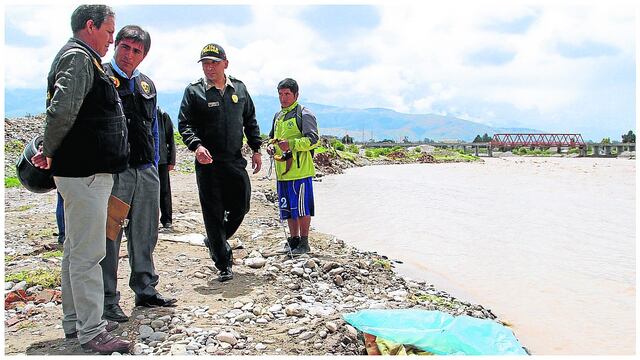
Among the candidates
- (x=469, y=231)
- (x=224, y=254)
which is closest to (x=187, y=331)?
(x=224, y=254)

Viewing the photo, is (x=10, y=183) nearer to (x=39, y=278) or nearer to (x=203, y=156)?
(x=39, y=278)

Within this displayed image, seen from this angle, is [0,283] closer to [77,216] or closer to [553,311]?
[77,216]

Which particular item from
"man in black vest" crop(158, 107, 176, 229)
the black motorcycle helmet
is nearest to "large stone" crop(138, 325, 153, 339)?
the black motorcycle helmet

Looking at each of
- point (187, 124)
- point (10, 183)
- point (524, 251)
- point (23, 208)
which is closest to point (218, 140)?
point (187, 124)

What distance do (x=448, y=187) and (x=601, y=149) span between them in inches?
1739

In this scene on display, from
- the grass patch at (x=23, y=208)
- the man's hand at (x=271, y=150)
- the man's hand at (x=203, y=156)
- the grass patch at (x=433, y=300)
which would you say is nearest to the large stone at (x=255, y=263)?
the man's hand at (x=271, y=150)

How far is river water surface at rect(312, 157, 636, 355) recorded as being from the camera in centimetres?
471

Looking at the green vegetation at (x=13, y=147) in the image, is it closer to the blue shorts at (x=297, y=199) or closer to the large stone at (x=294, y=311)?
the blue shorts at (x=297, y=199)

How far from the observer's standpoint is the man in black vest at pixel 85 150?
3.10 meters

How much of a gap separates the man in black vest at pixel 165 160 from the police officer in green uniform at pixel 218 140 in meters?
2.10

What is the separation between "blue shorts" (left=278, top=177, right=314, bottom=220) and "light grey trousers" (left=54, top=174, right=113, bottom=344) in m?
2.72

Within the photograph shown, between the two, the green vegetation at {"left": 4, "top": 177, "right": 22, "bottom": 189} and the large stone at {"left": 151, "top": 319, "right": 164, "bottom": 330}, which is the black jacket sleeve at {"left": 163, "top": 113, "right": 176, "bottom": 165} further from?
the green vegetation at {"left": 4, "top": 177, "right": 22, "bottom": 189}

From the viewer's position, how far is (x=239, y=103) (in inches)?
199

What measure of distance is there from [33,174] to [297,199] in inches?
116
